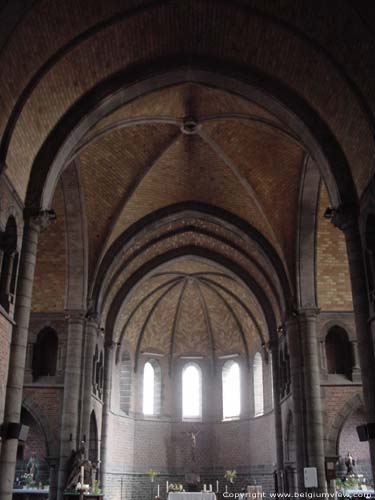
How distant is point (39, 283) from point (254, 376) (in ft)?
48.5

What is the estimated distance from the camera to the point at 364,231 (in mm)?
13633

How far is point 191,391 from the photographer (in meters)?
34.1

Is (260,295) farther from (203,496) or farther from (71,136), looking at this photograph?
(71,136)

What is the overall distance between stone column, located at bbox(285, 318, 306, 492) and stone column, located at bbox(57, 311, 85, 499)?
7.32 m

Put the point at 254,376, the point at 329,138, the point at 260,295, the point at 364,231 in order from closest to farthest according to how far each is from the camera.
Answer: the point at 364,231
the point at 329,138
the point at 260,295
the point at 254,376

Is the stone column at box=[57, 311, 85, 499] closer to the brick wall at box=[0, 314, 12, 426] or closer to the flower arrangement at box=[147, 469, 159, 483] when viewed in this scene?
the brick wall at box=[0, 314, 12, 426]

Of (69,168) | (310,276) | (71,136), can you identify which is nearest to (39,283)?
(69,168)

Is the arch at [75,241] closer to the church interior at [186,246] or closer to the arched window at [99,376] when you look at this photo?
the church interior at [186,246]

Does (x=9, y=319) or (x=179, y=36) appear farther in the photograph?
(x=179, y=36)

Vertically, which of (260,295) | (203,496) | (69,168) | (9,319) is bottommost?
(203,496)

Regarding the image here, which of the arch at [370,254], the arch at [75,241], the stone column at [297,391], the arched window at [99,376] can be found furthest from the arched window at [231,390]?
the arch at [370,254]

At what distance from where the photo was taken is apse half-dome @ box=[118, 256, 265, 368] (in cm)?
3094

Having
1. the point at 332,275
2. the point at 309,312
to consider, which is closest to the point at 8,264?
the point at 309,312

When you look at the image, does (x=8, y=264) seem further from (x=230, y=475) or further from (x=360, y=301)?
(x=230, y=475)
